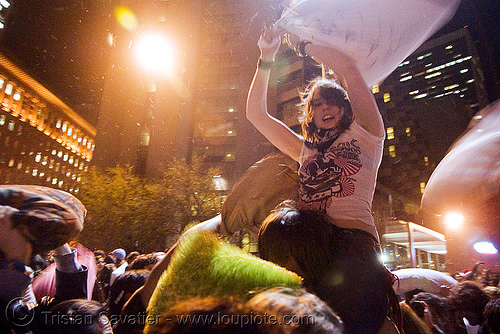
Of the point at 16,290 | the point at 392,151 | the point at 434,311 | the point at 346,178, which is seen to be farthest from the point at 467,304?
the point at 392,151

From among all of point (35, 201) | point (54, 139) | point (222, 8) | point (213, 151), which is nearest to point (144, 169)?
point (213, 151)

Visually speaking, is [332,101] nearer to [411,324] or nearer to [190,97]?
[411,324]

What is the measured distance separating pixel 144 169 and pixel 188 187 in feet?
47.5

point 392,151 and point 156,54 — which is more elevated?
point 156,54

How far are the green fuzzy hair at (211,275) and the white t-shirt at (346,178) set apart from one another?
0.67 metres

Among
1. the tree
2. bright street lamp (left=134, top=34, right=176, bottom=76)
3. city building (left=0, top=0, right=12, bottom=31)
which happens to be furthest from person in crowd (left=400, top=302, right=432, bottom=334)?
bright street lamp (left=134, top=34, right=176, bottom=76)

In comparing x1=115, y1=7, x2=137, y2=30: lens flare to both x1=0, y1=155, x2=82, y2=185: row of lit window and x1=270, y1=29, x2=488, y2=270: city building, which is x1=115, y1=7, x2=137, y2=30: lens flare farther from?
x1=0, y1=155, x2=82, y2=185: row of lit window

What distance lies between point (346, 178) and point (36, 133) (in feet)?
248

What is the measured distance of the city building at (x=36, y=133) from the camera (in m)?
54.2

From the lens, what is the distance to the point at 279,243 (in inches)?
38.5

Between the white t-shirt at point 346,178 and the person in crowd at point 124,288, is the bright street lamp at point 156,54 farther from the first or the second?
the white t-shirt at point 346,178

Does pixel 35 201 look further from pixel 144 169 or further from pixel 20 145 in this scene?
pixel 20 145

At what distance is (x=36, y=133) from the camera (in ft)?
207

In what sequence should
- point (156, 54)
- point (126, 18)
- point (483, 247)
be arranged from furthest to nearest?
1. point (126, 18)
2. point (156, 54)
3. point (483, 247)
